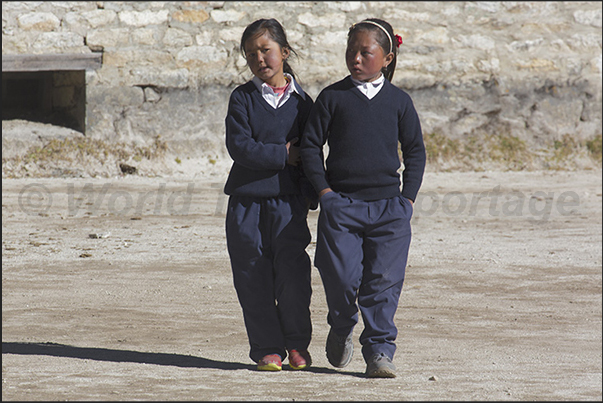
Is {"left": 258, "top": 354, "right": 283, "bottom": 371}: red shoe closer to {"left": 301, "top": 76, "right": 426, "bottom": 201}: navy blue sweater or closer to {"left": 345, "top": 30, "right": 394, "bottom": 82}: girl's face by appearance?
{"left": 301, "top": 76, "right": 426, "bottom": 201}: navy blue sweater

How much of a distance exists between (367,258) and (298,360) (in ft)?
1.64

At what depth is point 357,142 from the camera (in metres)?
3.10

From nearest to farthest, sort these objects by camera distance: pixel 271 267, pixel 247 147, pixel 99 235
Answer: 1. pixel 247 147
2. pixel 271 267
3. pixel 99 235

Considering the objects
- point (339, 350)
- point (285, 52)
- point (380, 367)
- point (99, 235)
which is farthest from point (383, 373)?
point (99, 235)

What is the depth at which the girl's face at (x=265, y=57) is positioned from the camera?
3.21 m

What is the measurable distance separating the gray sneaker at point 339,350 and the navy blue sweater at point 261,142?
0.60 metres

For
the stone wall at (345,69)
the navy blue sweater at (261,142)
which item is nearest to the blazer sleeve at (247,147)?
the navy blue sweater at (261,142)

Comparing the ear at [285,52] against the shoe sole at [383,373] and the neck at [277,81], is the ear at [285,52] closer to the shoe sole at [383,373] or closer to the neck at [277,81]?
the neck at [277,81]

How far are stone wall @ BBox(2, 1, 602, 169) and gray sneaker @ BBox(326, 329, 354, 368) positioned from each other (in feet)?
18.7

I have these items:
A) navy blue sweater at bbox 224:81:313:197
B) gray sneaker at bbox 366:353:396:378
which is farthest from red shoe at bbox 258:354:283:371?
navy blue sweater at bbox 224:81:313:197

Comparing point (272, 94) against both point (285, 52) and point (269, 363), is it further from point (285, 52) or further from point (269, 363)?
point (269, 363)

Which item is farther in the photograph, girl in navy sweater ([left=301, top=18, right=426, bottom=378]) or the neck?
the neck

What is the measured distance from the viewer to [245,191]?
10.4 feet

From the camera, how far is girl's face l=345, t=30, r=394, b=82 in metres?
3.15
